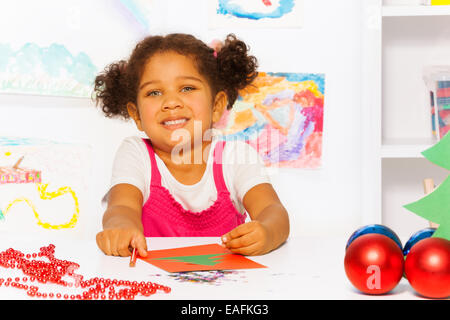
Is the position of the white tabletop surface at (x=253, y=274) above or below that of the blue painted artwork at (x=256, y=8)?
below

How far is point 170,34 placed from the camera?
1.41 metres

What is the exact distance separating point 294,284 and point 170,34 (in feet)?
3.15

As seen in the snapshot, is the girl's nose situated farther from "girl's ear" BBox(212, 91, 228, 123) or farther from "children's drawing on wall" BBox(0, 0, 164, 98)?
"children's drawing on wall" BBox(0, 0, 164, 98)

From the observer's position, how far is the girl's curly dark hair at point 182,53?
52.3 inches

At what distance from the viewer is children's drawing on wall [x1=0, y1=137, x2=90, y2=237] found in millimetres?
1495

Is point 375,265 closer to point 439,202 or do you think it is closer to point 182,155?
point 439,202

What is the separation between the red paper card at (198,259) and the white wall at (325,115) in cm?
74

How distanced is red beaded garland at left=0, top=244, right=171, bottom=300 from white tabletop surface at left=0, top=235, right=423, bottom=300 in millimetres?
11

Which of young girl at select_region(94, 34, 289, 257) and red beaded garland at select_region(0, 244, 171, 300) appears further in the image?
young girl at select_region(94, 34, 289, 257)

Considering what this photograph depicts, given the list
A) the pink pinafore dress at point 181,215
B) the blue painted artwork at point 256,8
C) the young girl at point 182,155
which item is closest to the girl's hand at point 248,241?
the young girl at point 182,155

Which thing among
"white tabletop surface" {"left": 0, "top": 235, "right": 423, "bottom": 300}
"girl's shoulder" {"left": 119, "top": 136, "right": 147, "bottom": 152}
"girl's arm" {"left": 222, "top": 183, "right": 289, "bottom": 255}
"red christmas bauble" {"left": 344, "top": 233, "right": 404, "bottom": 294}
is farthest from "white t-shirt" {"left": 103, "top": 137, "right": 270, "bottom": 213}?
"red christmas bauble" {"left": 344, "top": 233, "right": 404, "bottom": 294}

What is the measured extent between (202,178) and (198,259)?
601mm

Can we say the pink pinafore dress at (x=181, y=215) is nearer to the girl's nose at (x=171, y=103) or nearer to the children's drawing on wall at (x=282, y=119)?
the girl's nose at (x=171, y=103)
